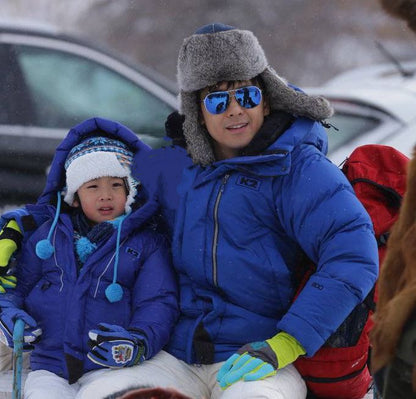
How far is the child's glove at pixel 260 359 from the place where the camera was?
2514 millimetres

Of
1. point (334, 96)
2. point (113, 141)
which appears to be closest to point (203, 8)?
point (334, 96)

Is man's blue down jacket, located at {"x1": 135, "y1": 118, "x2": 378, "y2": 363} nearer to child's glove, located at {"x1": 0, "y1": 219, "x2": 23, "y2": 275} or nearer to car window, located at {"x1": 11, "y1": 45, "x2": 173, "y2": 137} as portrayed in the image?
child's glove, located at {"x1": 0, "y1": 219, "x2": 23, "y2": 275}

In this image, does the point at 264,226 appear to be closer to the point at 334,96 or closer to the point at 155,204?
the point at 155,204

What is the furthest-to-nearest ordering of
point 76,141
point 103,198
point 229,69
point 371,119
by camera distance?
point 371,119
point 76,141
point 103,198
point 229,69

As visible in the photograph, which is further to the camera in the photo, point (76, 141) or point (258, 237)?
point (76, 141)

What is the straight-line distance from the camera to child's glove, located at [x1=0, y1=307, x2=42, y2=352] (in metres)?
2.91

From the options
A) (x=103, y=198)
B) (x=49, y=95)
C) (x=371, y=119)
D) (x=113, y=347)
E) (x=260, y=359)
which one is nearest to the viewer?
(x=260, y=359)

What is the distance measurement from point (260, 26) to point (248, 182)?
1636cm

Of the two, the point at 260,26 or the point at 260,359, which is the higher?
the point at 260,26

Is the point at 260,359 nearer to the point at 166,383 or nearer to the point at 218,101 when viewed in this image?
the point at 166,383

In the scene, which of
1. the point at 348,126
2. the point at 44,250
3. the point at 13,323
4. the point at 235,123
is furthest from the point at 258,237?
the point at 348,126

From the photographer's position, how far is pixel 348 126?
605 cm

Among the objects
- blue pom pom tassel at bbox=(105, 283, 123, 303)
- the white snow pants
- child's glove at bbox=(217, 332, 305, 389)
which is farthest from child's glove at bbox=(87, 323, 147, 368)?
child's glove at bbox=(217, 332, 305, 389)

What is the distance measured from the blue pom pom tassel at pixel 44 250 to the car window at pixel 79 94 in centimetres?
331
